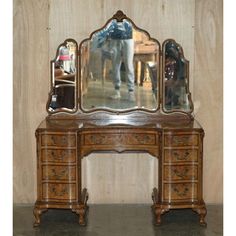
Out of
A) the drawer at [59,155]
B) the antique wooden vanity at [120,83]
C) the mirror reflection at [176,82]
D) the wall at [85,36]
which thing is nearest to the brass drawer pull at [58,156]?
the drawer at [59,155]

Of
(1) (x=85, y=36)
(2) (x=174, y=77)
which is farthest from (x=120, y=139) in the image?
(1) (x=85, y=36)

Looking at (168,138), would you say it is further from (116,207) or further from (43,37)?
(43,37)

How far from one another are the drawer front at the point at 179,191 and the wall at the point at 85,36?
1.85 ft

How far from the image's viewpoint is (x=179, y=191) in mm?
3549

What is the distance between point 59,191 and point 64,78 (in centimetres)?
94

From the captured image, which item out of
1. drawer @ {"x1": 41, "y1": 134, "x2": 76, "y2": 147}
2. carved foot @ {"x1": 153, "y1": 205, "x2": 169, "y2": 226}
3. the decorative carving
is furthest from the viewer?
the decorative carving

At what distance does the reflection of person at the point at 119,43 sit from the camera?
3924 mm

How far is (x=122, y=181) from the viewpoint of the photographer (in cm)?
411

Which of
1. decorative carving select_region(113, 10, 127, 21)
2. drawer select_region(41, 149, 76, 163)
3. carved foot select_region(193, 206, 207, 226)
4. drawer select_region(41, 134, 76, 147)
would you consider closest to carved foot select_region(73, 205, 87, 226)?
drawer select_region(41, 149, 76, 163)

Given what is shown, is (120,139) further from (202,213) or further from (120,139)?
(202,213)

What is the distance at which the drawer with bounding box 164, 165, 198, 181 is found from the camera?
3.52 meters

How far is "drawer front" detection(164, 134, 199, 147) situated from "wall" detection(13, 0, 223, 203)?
58cm

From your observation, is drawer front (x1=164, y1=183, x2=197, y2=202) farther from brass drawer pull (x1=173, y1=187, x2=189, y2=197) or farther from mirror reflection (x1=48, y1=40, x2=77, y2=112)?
mirror reflection (x1=48, y1=40, x2=77, y2=112)
